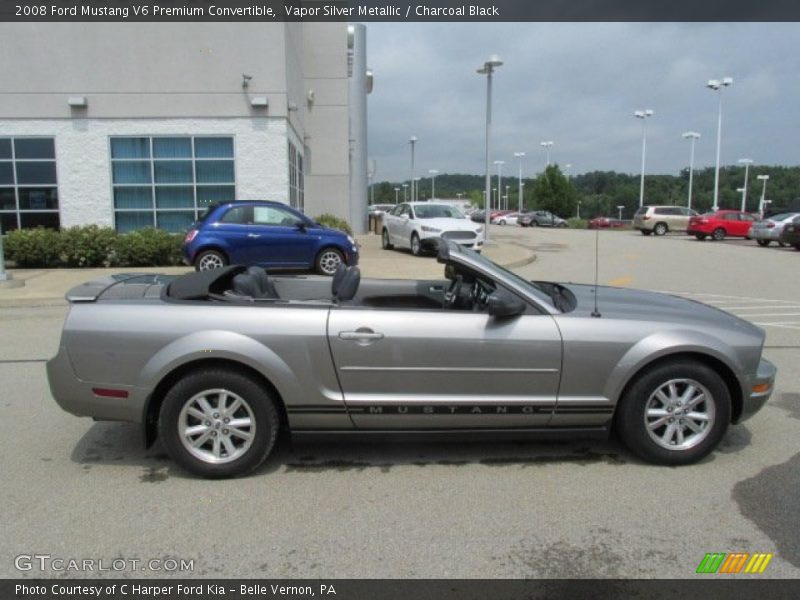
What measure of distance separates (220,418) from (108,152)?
16.2 metres

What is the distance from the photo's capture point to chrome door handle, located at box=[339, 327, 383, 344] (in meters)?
3.85

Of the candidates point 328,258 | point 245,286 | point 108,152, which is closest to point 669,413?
point 245,286

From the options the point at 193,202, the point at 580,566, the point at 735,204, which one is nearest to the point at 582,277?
the point at 193,202

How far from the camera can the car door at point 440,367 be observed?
3.86 metres

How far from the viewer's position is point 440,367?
12.7ft

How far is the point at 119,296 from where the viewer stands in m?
4.10

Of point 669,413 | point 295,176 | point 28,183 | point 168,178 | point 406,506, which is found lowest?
point 406,506

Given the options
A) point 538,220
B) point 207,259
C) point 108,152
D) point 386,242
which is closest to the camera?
point 207,259

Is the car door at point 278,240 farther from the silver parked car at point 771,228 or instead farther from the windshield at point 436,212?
the silver parked car at point 771,228

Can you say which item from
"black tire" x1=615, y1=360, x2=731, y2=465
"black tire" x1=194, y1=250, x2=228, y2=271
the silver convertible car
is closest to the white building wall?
"black tire" x1=194, y1=250, x2=228, y2=271

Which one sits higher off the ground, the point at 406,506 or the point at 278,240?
the point at 278,240

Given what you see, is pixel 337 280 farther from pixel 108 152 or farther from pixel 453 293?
pixel 108 152

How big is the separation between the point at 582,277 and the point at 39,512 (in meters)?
13.5

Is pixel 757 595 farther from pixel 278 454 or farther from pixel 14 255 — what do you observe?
pixel 14 255
